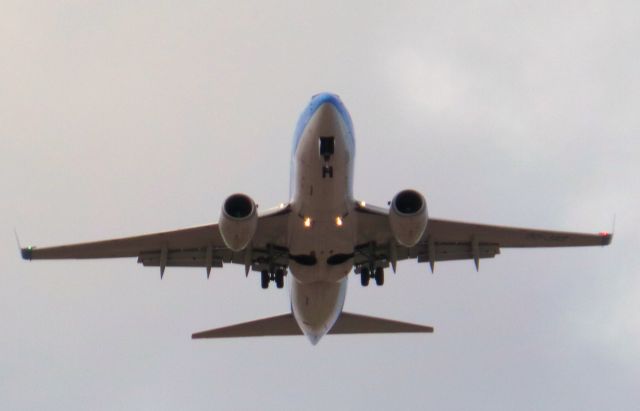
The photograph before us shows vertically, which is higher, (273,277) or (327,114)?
(327,114)

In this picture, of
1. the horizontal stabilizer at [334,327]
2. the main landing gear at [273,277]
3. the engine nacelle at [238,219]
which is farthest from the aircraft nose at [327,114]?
the horizontal stabilizer at [334,327]

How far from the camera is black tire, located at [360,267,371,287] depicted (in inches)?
1158

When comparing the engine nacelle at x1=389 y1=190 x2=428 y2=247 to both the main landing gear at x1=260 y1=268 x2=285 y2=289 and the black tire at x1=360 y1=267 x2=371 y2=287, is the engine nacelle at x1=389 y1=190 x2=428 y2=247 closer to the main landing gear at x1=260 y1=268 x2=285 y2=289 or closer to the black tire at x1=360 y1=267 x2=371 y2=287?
the black tire at x1=360 y1=267 x2=371 y2=287

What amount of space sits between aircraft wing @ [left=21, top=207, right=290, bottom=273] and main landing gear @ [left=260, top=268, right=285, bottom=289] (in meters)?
0.24

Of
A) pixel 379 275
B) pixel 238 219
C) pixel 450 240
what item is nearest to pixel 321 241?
pixel 238 219

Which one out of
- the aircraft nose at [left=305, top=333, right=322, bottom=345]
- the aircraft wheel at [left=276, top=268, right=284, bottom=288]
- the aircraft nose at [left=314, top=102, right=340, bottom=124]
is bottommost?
the aircraft nose at [left=305, top=333, right=322, bottom=345]

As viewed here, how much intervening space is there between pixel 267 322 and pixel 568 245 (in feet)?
30.9

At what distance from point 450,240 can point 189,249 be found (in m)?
7.70

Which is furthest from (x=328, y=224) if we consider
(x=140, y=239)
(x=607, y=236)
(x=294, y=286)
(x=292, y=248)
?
(x=607, y=236)

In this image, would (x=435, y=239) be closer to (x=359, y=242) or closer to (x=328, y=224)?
(x=359, y=242)

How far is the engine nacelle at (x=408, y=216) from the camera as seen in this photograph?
24719mm

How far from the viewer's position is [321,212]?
25531mm

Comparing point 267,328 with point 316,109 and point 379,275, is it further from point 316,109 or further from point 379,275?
point 316,109

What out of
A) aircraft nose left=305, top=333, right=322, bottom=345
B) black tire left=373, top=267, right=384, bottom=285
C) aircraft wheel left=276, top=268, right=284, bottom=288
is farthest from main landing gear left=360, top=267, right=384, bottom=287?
aircraft wheel left=276, top=268, right=284, bottom=288
